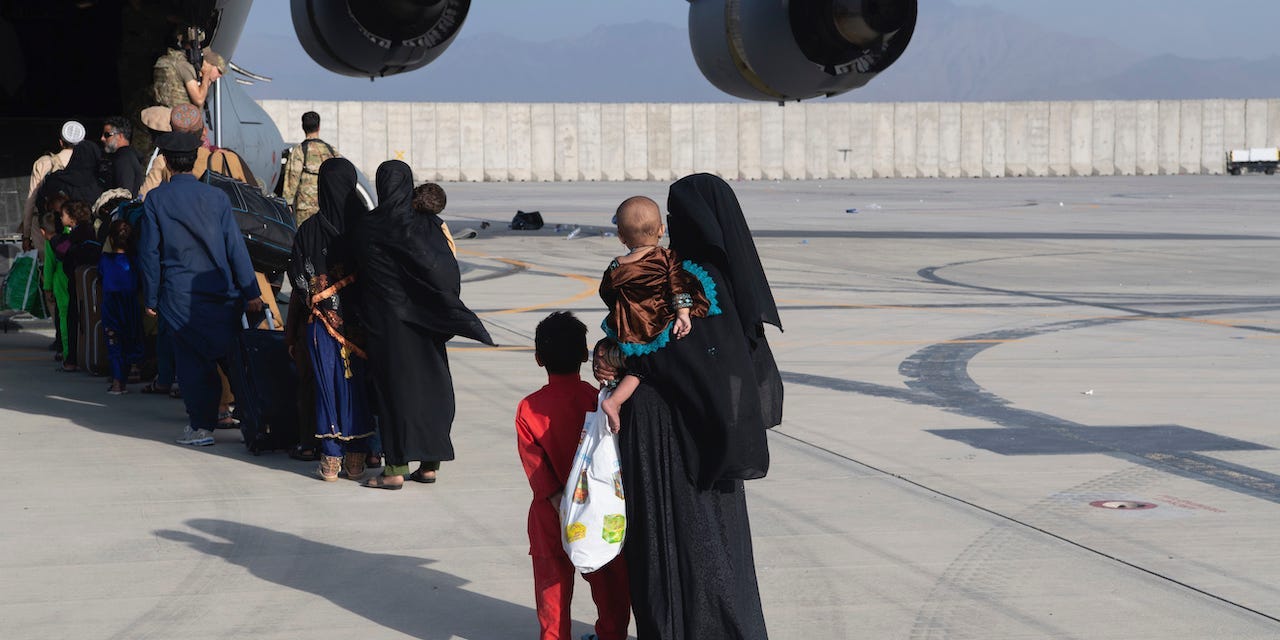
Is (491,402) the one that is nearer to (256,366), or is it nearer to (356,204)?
(256,366)

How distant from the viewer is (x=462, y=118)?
6931cm

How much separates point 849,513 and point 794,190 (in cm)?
4883

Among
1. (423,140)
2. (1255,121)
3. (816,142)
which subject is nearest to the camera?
(423,140)

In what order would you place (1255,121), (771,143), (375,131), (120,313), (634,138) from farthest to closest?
(1255,121) → (771,143) → (634,138) → (375,131) → (120,313)

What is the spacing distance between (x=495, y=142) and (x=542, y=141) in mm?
2417

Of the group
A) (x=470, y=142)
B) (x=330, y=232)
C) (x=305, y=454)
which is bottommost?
(x=305, y=454)

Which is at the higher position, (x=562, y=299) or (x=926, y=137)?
(x=926, y=137)

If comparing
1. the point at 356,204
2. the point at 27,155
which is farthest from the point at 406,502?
the point at 27,155

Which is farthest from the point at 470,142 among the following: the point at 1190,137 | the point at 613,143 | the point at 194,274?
the point at 194,274

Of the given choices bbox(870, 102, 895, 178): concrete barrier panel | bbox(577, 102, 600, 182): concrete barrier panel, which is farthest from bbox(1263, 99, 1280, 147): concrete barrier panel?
bbox(577, 102, 600, 182): concrete barrier panel

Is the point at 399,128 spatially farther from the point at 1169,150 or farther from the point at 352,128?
the point at 1169,150

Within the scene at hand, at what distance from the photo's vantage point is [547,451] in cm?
482

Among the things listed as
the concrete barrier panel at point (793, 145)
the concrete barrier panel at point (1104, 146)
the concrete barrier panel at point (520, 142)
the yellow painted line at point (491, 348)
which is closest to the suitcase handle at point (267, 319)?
the yellow painted line at point (491, 348)

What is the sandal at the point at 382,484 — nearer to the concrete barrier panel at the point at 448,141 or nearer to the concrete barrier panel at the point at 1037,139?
the concrete barrier panel at the point at 448,141
